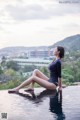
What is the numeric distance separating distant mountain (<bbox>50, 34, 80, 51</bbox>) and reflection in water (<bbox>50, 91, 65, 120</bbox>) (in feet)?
3.53

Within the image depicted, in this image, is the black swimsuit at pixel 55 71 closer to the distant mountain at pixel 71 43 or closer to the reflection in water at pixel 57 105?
the reflection in water at pixel 57 105

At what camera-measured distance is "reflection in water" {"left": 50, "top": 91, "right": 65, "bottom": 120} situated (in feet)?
7.34

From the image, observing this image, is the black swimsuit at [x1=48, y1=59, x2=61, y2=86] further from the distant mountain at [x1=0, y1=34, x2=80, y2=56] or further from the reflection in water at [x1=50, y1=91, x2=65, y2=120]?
the distant mountain at [x1=0, y1=34, x2=80, y2=56]

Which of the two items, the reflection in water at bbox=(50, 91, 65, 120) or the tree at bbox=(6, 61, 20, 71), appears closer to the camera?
the reflection in water at bbox=(50, 91, 65, 120)

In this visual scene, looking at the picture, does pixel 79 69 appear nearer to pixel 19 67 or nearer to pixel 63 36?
pixel 63 36

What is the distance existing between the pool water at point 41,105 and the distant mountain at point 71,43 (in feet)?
2.92

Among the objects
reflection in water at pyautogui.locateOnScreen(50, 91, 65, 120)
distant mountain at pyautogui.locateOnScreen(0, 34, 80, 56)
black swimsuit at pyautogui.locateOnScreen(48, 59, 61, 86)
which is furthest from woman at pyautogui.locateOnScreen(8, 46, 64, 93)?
distant mountain at pyautogui.locateOnScreen(0, 34, 80, 56)

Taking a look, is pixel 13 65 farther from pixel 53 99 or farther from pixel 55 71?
pixel 53 99

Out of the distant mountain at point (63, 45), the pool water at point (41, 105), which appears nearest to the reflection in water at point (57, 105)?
the pool water at point (41, 105)

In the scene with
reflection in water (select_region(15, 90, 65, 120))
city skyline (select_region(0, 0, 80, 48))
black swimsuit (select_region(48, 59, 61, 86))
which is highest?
city skyline (select_region(0, 0, 80, 48))

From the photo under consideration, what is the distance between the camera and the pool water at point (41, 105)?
222cm

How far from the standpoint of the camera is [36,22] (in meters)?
3.95

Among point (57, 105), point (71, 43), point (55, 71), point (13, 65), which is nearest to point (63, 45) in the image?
point (71, 43)

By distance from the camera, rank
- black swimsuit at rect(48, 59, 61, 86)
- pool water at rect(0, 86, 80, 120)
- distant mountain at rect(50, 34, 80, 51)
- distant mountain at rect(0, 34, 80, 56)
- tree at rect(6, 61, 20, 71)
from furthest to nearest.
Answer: distant mountain at rect(50, 34, 80, 51)
distant mountain at rect(0, 34, 80, 56)
tree at rect(6, 61, 20, 71)
black swimsuit at rect(48, 59, 61, 86)
pool water at rect(0, 86, 80, 120)
